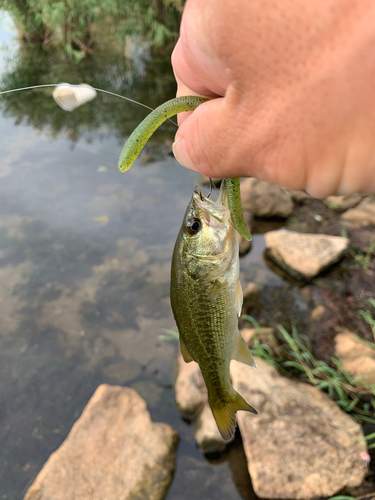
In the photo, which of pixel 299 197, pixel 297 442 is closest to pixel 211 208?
pixel 297 442

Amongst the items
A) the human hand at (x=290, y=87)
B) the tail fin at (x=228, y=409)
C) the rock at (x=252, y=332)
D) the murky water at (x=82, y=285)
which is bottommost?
the murky water at (x=82, y=285)

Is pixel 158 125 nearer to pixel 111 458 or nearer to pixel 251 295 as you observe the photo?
pixel 111 458

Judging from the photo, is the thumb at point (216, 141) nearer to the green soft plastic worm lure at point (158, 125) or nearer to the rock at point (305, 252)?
the green soft plastic worm lure at point (158, 125)

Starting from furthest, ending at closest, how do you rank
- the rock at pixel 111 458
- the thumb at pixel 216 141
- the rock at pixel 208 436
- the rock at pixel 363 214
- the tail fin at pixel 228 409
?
the rock at pixel 363 214, the rock at pixel 208 436, the rock at pixel 111 458, the tail fin at pixel 228 409, the thumb at pixel 216 141

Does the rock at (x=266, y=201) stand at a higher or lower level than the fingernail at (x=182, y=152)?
lower

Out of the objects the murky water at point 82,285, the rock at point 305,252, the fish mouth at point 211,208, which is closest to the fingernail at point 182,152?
the fish mouth at point 211,208

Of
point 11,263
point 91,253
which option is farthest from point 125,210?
point 11,263

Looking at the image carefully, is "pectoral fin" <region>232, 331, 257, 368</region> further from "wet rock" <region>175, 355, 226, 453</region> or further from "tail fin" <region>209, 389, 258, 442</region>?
"wet rock" <region>175, 355, 226, 453</region>
